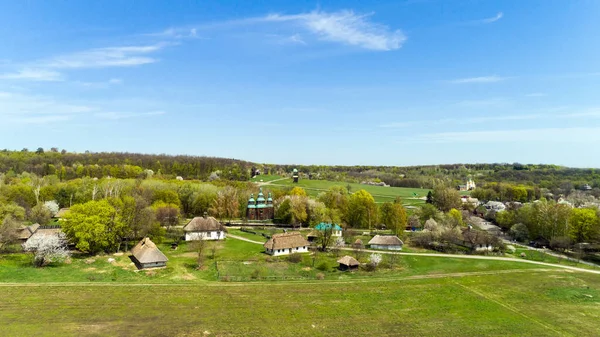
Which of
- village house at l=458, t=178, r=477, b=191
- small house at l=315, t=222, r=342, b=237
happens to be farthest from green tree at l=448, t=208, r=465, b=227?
village house at l=458, t=178, r=477, b=191

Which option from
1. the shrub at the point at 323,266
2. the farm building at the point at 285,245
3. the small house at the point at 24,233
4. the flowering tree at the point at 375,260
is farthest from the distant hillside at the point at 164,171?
the flowering tree at the point at 375,260

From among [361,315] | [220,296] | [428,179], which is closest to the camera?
[361,315]

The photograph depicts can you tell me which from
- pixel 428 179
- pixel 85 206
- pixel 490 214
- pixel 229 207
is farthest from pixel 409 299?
pixel 428 179

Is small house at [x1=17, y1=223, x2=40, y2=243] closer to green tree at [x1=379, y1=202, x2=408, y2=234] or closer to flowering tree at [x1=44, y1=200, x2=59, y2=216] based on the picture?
flowering tree at [x1=44, y1=200, x2=59, y2=216]

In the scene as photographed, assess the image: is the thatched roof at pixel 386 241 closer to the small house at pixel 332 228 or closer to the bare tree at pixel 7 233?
the small house at pixel 332 228

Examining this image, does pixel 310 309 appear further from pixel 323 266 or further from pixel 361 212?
pixel 361 212

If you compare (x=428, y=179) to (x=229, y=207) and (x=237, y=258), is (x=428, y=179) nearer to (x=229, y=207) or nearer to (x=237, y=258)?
(x=229, y=207)
